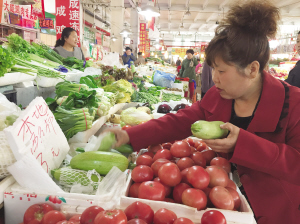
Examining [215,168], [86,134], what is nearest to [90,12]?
[86,134]

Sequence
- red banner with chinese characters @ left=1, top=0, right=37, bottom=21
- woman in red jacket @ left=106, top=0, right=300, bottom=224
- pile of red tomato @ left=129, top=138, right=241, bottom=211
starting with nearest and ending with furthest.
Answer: pile of red tomato @ left=129, top=138, right=241, bottom=211 < woman in red jacket @ left=106, top=0, right=300, bottom=224 < red banner with chinese characters @ left=1, top=0, right=37, bottom=21

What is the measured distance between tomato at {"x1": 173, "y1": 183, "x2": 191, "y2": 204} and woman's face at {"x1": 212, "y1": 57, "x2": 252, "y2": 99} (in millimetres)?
668

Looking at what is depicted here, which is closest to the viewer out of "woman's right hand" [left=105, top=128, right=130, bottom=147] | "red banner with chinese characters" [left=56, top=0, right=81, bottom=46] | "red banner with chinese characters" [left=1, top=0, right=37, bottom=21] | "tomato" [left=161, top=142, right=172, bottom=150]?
"woman's right hand" [left=105, top=128, right=130, bottom=147]

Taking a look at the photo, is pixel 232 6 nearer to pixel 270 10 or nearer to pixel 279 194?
pixel 270 10

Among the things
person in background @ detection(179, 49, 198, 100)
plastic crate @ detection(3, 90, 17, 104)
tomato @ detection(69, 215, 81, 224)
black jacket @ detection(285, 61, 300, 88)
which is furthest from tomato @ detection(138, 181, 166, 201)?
person in background @ detection(179, 49, 198, 100)

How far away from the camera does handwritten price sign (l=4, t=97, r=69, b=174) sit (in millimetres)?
1306

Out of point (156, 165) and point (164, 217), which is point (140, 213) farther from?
point (156, 165)

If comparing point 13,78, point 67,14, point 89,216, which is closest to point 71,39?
point 67,14

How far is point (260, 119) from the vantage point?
1.53 m

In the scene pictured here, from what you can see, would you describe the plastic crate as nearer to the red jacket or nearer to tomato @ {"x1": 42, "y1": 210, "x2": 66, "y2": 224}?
tomato @ {"x1": 42, "y1": 210, "x2": 66, "y2": 224}

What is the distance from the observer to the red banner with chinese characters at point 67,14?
24.7 feet

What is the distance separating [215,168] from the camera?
1463 mm

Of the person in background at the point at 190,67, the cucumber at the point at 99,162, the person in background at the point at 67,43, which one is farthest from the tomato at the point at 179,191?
the person in background at the point at 190,67

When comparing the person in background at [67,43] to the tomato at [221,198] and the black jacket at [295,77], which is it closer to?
the black jacket at [295,77]
